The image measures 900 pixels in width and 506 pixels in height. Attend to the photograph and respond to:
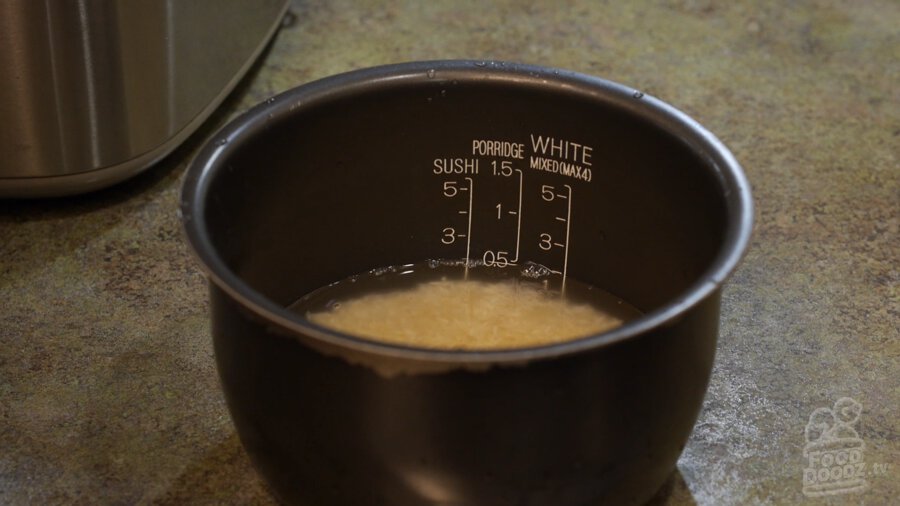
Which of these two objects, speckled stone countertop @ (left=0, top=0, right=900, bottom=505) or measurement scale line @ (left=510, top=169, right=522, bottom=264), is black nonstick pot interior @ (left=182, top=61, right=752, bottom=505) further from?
speckled stone countertop @ (left=0, top=0, right=900, bottom=505)

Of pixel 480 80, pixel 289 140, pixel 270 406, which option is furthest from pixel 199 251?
pixel 480 80

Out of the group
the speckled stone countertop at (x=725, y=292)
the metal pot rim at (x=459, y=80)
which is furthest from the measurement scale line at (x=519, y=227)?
the speckled stone countertop at (x=725, y=292)

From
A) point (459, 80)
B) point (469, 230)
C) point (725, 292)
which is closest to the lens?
point (459, 80)

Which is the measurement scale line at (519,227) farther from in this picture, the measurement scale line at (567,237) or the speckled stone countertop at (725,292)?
the speckled stone countertop at (725,292)

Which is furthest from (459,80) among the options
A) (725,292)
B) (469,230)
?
(725,292)

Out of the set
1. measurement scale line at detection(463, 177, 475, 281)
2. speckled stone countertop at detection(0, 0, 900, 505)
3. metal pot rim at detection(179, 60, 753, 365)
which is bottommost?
speckled stone countertop at detection(0, 0, 900, 505)

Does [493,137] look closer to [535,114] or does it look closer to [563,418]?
[535,114]

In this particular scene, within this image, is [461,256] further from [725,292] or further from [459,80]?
[725,292]

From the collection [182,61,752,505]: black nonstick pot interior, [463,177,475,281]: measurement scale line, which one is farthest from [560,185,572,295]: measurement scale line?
[463,177,475,281]: measurement scale line
